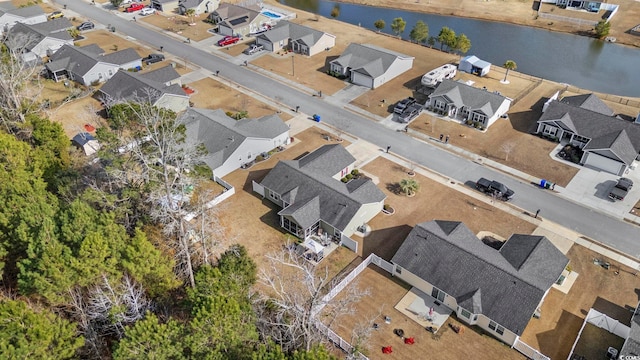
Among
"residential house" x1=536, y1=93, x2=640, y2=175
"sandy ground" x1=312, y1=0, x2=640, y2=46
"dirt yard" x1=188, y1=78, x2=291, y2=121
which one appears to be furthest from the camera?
"sandy ground" x1=312, y1=0, x2=640, y2=46

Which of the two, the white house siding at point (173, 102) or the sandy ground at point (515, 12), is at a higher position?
the sandy ground at point (515, 12)

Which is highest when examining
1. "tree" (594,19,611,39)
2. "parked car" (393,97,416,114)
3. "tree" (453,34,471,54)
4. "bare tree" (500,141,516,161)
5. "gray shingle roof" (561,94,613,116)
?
"tree" (594,19,611,39)

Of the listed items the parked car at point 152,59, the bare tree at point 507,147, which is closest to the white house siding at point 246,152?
the bare tree at point 507,147

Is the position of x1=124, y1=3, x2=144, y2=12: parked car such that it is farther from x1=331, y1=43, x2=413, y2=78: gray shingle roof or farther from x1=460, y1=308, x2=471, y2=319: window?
x1=460, y1=308, x2=471, y2=319: window

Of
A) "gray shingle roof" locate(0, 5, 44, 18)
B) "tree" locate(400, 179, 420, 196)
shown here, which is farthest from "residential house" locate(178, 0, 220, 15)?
"tree" locate(400, 179, 420, 196)

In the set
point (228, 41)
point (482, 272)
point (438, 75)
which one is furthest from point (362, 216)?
point (228, 41)

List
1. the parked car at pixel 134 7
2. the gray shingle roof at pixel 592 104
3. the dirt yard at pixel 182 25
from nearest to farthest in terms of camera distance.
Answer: the gray shingle roof at pixel 592 104 → the dirt yard at pixel 182 25 → the parked car at pixel 134 7

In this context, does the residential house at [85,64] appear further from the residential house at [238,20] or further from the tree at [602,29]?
the tree at [602,29]

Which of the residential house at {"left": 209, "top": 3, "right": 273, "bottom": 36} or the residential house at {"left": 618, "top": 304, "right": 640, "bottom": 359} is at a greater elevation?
the residential house at {"left": 209, "top": 3, "right": 273, "bottom": 36}
